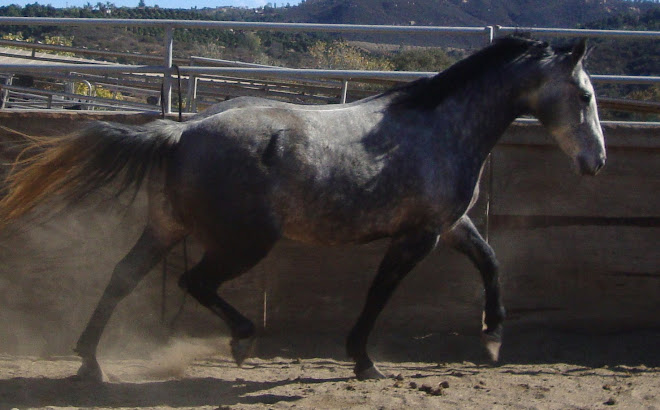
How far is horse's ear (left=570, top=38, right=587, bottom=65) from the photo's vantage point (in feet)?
14.8

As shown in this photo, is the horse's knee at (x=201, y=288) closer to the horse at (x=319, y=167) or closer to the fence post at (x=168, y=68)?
the horse at (x=319, y=167)

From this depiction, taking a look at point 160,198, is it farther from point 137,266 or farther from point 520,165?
point 520,165

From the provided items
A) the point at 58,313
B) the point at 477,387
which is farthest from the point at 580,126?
the point at 58,313

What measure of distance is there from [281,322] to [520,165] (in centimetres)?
201

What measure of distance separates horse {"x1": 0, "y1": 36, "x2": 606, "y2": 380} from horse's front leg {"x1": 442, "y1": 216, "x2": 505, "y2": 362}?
15 centimetres

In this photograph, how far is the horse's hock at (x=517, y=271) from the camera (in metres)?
5.55

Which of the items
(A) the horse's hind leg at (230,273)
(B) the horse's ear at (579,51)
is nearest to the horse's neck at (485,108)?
(B) the horse's ear at (579,51)

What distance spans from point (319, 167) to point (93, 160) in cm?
124

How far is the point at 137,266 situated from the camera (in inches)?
178

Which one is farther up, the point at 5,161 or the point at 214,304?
the point at 5,161

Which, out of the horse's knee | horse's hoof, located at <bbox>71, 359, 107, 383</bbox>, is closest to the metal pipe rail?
the horse's knee

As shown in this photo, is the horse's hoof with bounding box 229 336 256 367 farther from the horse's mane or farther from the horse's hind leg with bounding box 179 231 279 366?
the horse's mane

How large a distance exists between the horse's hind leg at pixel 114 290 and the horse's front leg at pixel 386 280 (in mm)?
1216

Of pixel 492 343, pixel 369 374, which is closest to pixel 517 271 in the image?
pixel 492 343
